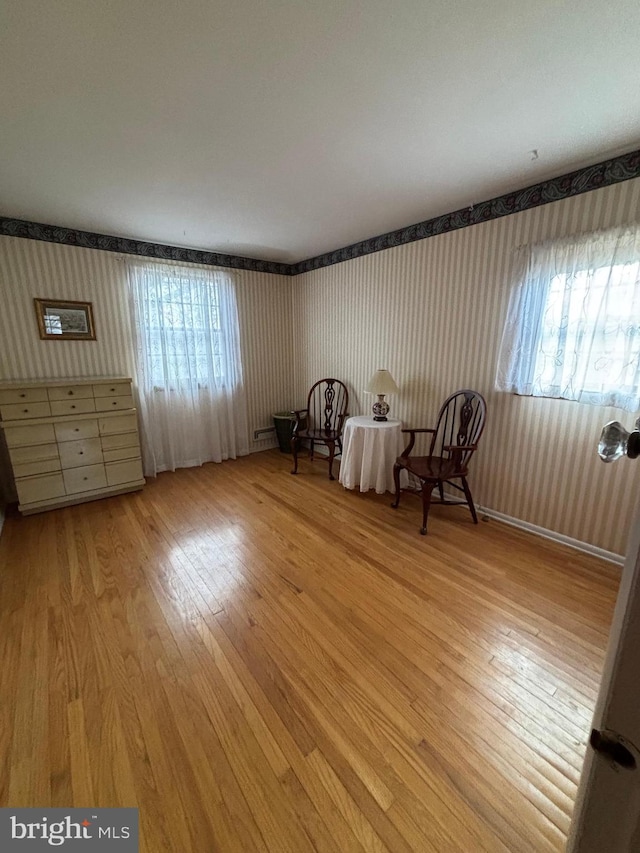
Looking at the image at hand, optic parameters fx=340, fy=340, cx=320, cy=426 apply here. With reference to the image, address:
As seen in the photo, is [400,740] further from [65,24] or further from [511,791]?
[65,24]

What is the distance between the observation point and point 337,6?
3.68ft

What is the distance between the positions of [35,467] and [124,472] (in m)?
0.66

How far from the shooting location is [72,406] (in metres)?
2.92

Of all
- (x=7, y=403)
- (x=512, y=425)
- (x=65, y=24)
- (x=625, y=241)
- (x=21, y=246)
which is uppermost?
(x=65, y=24)

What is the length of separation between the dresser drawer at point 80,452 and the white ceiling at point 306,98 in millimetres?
1864

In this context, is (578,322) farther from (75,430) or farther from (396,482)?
(75,430)

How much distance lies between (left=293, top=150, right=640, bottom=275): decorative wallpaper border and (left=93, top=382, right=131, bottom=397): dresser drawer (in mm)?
2647

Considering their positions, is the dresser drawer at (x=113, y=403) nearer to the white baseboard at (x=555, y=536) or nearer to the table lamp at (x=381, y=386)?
the table lamp at (x=381, y=386)

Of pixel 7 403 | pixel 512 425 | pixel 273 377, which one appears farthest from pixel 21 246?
pixel 512 425

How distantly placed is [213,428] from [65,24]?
3295 millimetres

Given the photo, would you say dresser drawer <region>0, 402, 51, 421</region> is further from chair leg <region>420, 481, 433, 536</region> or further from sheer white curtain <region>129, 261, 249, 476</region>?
chair leg <region>420, 481, 433, 536</region>

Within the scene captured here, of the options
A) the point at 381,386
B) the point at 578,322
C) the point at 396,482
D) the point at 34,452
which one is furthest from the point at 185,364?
the point at 578,322

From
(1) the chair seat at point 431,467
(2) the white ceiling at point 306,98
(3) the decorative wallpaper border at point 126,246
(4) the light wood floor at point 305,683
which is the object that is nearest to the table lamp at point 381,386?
(1) the chair seat at point 431,467

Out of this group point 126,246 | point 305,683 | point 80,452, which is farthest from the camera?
point 126,246
